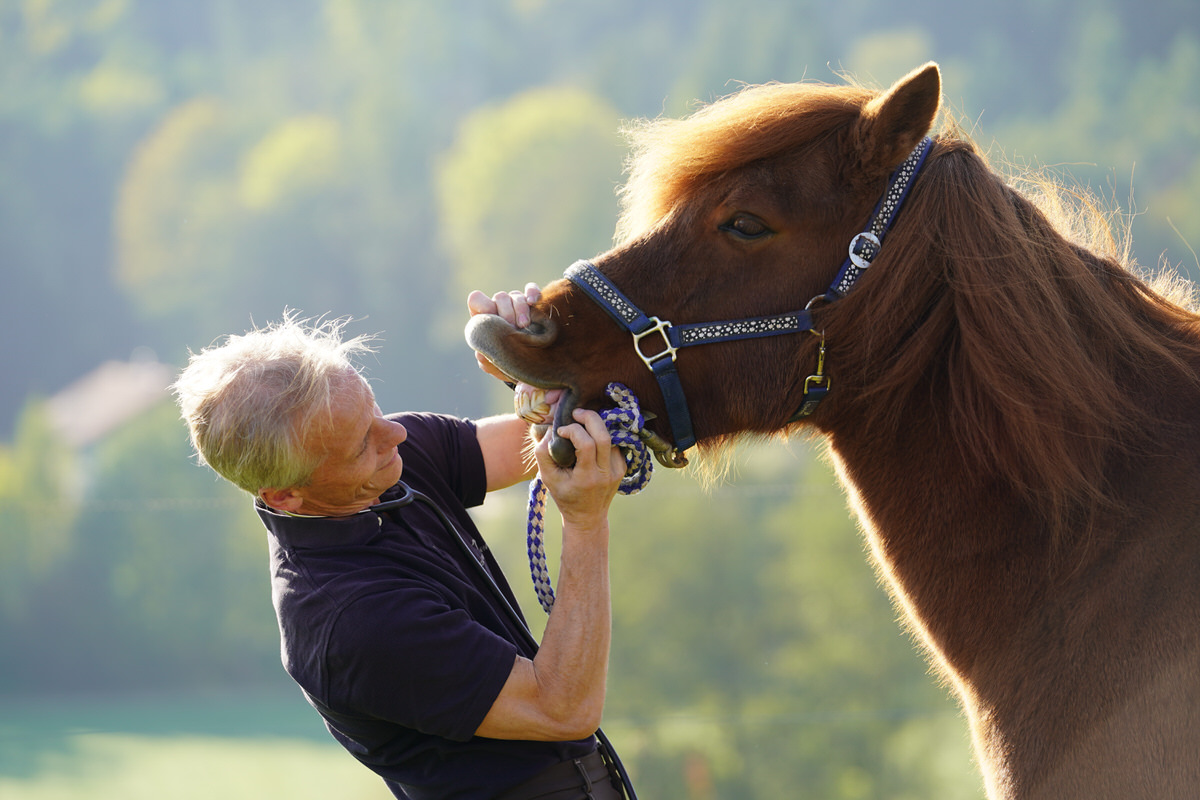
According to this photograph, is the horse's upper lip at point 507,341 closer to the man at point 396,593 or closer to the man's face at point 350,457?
the man at point 396,593

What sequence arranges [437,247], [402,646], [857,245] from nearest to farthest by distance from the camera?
1. [402,646]
2. [857,245]
3. [437,247]

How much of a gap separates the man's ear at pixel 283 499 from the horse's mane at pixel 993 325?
97cm

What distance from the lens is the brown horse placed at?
1.41m

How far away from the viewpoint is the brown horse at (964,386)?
55.4 inches

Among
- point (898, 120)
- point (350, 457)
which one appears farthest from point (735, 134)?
point (350, 457)

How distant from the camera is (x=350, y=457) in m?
1.66

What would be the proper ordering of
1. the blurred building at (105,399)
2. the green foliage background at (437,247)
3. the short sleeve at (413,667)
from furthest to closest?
the blurred building at (105,399), the green foliage background at (437,247), the short sleeve at (413,667)

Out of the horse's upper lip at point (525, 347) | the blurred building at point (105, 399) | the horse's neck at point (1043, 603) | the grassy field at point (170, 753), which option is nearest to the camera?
the horse's neck at point (1043, 603)

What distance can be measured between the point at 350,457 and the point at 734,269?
83 cm

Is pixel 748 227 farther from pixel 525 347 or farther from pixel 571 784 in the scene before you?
pixel 571 784

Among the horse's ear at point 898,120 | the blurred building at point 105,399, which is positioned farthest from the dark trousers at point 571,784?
the blurred building at point 105,399

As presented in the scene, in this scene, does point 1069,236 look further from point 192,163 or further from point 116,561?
point 192,163

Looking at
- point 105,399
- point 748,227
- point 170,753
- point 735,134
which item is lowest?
point 748,227

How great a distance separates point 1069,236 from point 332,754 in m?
6.75
